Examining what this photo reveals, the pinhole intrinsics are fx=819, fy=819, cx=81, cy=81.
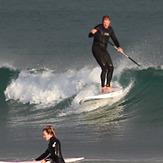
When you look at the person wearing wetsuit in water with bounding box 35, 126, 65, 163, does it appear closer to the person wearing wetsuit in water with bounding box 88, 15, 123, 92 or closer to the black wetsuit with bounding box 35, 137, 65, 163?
the black wetsuit with bounding box 35, 137, 65, 163

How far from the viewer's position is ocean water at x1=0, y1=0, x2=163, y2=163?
558 inches

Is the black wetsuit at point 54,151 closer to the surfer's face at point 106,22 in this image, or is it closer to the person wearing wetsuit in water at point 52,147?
the person wearing wetsuit in water at point 52,147

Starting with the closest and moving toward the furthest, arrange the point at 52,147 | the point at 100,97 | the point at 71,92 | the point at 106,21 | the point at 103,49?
the point at 52,147 < the point at 106,21 < the point at 103,49 < the point at 100,97 < the point at 71,92

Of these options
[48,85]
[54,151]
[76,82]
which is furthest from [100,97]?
[54,151]

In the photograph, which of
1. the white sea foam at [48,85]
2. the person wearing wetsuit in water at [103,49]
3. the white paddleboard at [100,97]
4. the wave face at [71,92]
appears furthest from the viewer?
the white sea foam at [48,85]

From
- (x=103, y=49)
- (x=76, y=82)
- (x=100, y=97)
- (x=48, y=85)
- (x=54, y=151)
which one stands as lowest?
(x=54, y=151)

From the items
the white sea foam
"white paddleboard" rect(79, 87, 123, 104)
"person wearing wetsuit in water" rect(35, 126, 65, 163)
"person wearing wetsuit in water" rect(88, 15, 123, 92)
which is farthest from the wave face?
"person wearing wetsuit in water" rect(35, 126, 65, 163)

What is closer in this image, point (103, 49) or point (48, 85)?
point (103, 49)

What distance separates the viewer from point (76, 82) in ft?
64.4

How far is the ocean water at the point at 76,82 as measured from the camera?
14172 mm

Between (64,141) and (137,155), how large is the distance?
192 cm

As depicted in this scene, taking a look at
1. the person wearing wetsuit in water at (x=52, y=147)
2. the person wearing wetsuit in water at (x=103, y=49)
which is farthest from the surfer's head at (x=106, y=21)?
the person wearing wetsuit in water at (x=52, y=147)

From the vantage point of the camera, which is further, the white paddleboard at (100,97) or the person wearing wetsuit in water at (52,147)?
the white paddleboard at (100,97)

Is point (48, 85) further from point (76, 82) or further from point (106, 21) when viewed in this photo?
point (106, 21)
